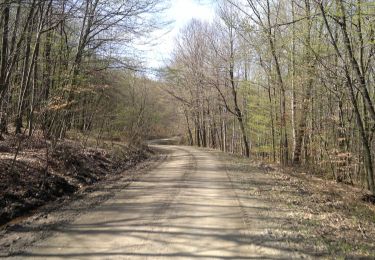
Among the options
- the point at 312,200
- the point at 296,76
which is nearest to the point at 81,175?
the point at 312,200

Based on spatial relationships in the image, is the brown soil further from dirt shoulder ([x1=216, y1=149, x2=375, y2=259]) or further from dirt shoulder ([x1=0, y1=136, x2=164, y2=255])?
dirt shoulder ([x1=216, y1=149, x2=375, y2=259])

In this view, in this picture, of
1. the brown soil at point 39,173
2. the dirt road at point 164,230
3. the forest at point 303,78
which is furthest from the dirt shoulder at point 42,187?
the forest at point 303,78

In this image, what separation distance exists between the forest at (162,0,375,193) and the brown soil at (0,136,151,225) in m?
8.49

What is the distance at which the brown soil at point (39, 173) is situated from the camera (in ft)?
31.2

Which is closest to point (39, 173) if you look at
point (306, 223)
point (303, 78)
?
point (306, 223)

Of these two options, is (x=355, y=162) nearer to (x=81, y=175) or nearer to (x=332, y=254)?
(x=81, y=175)

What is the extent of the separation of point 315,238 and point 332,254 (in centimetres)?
82

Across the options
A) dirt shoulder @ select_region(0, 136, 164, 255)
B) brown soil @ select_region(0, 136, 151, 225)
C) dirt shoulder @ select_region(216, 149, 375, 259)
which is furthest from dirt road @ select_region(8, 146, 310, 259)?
brown soil @ select_region(0, 136, 151, 225)

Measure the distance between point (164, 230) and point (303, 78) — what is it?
49.5 ft

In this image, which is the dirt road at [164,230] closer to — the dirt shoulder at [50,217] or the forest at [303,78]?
the dirt shoulder at [50,217]

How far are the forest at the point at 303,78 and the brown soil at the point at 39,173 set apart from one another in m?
8.49

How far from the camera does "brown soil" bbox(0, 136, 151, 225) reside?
950 cm

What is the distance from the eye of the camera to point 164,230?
7.13 metres

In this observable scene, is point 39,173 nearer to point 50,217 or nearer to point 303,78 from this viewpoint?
point 50,217
